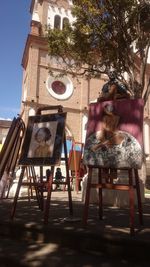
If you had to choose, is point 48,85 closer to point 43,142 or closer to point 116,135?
point 43,142

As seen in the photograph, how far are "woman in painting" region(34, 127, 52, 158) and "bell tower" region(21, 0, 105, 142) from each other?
23032mm

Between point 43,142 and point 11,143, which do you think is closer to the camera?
point 43,142

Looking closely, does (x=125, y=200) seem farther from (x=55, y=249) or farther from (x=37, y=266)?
(x=37, y=266)

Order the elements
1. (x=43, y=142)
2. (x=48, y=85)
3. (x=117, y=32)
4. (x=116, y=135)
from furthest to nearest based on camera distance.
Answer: (x=48, y=85) < (x=117, y=32) < (x=43, y=142) < (x=116, y=135)


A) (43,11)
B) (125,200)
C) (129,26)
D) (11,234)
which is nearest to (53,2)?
(43,11)

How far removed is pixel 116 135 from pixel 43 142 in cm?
132

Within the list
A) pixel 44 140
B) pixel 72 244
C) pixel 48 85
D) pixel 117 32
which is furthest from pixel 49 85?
pixel 72 244

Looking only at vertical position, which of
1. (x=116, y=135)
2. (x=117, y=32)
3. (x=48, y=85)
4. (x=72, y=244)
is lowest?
(x=72, y=244)

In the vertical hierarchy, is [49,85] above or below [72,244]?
above

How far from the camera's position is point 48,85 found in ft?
98.1

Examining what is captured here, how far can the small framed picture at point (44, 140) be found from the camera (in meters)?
4.96

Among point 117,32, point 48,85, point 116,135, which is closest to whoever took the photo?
point 116,135

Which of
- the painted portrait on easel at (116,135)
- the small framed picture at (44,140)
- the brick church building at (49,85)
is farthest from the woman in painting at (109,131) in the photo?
the brick church building at (49,85)

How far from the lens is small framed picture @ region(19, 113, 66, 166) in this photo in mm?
4961
